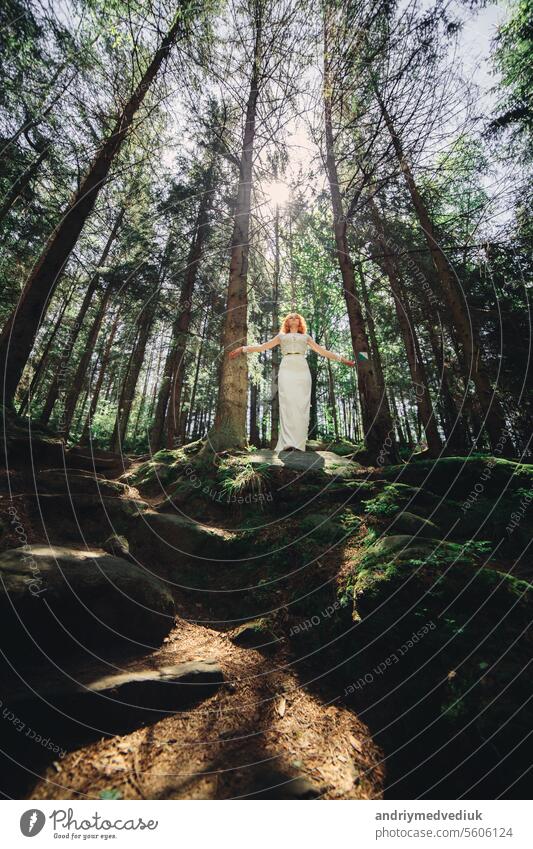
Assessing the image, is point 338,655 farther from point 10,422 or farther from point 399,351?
point 399,351

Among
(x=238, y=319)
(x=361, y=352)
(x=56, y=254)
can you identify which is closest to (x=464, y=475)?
(x=361, y=352)

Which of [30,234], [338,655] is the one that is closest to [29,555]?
[338,655]

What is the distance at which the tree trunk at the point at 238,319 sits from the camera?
7.80m

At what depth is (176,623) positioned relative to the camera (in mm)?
4086

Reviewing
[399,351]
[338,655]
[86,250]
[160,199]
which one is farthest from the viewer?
[399,351]

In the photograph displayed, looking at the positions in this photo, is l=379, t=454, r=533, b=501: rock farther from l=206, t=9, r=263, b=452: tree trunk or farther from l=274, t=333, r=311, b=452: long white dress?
l=206, t=9, r=263, b=452: tree trunk

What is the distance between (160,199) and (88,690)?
18631 millimetres

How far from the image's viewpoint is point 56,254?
8.16 meters

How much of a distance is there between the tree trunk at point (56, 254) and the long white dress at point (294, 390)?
575 cm

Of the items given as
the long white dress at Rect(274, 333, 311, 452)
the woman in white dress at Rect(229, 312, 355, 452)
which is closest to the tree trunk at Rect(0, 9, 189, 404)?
the woman in white dress at Rect(229, 312, 355, 452)
